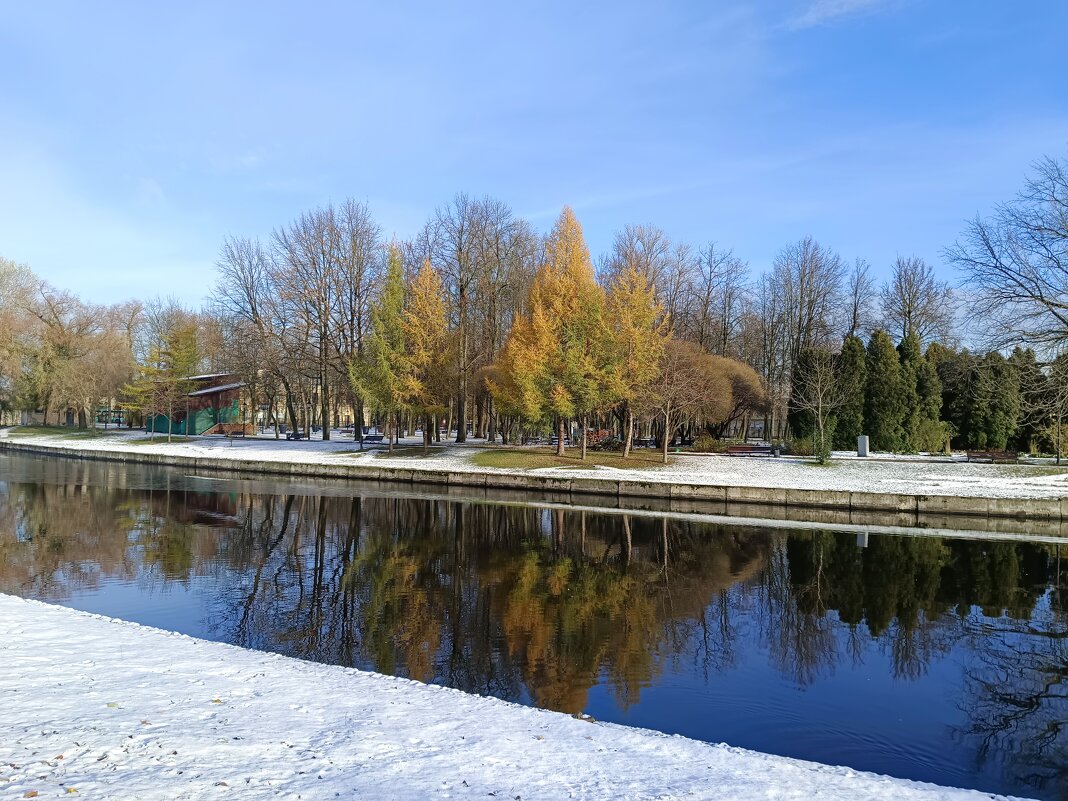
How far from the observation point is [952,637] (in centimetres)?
1110

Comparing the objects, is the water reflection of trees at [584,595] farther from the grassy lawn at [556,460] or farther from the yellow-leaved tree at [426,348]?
the yellow-leaved tree at [426,348]

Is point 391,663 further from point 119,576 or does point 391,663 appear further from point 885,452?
point 885,452

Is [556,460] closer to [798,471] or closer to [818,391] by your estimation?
[798,471]

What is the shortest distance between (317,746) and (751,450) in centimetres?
3860

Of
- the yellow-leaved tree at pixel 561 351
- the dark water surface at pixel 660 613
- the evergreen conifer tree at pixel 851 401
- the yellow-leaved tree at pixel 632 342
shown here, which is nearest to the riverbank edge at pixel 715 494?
the yellow-leaved tree at pixel 561 351

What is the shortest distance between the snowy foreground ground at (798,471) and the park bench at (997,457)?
1.42 metres

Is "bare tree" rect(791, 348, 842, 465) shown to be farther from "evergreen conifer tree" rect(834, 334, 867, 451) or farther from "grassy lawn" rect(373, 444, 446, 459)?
"grassy lawn" rect(373, 444, 446, 459)

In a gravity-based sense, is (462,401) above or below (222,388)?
below

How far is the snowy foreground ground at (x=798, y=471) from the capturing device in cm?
2627

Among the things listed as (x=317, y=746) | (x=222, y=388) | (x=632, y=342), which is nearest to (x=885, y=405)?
→ (x=632, y=342)

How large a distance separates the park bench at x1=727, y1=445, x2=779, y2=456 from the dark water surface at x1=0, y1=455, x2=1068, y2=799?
57.4ft

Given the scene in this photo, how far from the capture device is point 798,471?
3122 cm

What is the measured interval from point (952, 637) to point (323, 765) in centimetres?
Result: 990

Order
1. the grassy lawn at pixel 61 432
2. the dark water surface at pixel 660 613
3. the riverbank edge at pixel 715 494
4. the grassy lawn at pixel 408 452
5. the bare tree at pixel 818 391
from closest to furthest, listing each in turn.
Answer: the dark water surface at pixel 660 613, the riverbank edge at pixel 715 494, the bare tree at pixel 818 391, the grassy lawn at pixel 408 452, the grassy lawn at pixel 61 432
